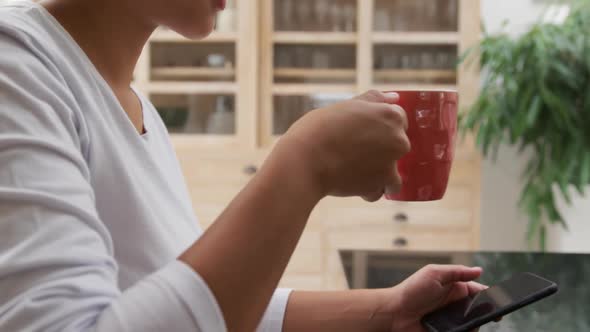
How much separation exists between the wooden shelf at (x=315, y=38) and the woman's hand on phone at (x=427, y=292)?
2.49m

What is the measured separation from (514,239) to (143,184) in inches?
123

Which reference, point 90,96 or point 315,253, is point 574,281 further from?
point 315,253

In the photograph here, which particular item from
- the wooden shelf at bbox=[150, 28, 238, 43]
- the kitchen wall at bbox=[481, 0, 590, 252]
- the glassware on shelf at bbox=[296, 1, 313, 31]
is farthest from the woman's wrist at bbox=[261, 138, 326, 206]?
the kitchen wall at bbox=[481, 0, 590, 252]

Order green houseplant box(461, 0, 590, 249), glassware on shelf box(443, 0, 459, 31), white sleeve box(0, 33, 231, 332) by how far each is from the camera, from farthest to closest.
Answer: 1. glassware on shelf box(443, 0, 459, 31)
2. green houseplant box(461, 0, 590, 249)
3. white sleeve box(0, 33, 231, 332)

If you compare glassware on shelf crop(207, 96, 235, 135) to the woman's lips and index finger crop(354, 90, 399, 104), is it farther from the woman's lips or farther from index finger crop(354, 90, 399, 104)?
index finger crop(354, 90, 399, 104)

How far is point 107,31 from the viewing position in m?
0.62

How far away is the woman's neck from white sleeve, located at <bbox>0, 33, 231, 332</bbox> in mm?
176

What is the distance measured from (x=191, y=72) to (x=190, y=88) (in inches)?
4.1

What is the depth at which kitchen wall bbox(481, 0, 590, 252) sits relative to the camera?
3.29 meters

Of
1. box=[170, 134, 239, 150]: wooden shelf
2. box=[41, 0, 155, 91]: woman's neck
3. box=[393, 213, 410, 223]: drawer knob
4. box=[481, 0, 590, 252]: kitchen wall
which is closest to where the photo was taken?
box=[41, 0, 155, 91]: woman's neck

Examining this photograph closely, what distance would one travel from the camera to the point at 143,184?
0.59 metres

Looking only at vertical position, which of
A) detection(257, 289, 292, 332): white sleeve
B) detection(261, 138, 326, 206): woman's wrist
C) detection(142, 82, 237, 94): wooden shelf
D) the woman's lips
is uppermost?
the woman's lips

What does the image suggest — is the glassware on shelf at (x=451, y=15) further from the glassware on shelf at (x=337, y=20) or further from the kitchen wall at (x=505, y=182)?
the glassware on shelf at (x=337, y=20)

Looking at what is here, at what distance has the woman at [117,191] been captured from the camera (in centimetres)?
38
